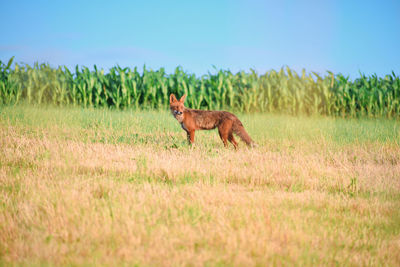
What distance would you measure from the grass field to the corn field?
10.8 meters

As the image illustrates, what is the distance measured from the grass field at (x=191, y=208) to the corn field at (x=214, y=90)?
1078cm

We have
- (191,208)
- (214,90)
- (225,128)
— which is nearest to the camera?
(191,208)

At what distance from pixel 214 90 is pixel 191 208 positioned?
15.8 meters

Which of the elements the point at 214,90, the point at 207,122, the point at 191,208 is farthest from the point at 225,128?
the point at 214,90

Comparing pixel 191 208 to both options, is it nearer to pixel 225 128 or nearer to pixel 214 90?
pixel 225 128

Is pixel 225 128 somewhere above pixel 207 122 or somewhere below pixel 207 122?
below

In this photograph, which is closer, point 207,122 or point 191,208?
point 191,208

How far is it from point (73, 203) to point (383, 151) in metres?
8.04

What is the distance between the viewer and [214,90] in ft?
66.6

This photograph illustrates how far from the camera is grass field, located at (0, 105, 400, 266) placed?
3785 millimetres

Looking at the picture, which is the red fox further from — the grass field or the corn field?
the corn field

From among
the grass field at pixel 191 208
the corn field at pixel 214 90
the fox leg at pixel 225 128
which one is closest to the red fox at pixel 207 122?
the fox leg at pixel 225 128

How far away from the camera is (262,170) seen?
691cm


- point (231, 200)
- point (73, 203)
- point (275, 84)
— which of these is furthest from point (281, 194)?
point (275, 84)
